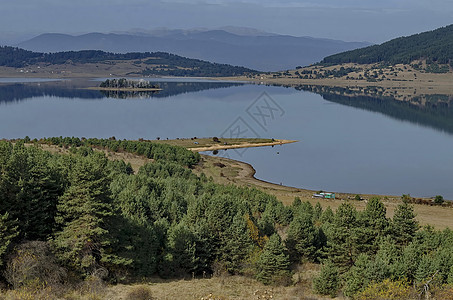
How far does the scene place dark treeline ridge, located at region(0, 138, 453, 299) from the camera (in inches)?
642

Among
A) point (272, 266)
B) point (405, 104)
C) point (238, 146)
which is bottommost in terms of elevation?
point (238, 146)

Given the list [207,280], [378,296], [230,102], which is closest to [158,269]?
[207,280]

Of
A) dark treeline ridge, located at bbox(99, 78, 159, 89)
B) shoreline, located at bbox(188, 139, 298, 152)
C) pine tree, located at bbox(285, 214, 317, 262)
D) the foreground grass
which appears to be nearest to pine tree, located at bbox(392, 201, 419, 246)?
pine tree, located at bbox(285, 214, 317, 262)

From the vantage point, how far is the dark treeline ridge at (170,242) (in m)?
16.3

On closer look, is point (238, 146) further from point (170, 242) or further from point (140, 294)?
point (140, 294)

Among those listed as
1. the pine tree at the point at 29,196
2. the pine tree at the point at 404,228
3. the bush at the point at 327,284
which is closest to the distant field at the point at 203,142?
the pine tree at the point at 404,228

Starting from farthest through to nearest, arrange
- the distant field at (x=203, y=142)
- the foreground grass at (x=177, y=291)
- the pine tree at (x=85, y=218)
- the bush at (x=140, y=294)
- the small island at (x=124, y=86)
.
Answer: the small island at (x=124, y=86) < the distant field at (x=203, y=142) < the pine tree at (x=85, y=218) < the bush at (x=140, y=294) < the foreground grass at (x=177, y=291)

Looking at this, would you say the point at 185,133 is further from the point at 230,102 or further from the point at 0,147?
the point at 0,147

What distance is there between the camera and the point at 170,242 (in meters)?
20.2

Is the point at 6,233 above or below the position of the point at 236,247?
above

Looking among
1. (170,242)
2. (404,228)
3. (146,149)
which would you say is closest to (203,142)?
(146,149)

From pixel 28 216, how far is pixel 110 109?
100855 mm

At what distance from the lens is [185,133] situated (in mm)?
82438

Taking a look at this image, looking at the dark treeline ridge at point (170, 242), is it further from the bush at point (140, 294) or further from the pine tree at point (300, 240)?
the bush at point (140, 294)
